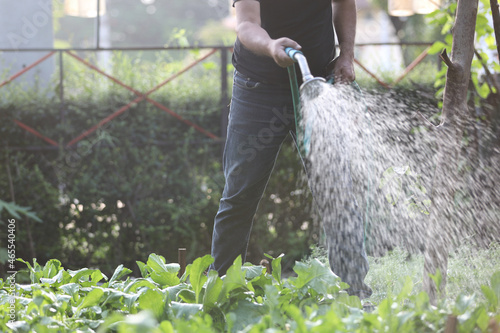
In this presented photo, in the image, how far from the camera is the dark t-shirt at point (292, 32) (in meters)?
2.36

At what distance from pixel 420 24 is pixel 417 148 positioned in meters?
15.2

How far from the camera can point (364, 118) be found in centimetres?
235

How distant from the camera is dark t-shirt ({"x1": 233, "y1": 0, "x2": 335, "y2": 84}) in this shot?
2361mm

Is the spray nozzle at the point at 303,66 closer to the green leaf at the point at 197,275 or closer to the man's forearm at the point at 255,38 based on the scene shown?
the man's forearm at the point at 255,38

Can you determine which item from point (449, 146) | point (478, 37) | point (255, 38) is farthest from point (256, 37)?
point (478, 37)

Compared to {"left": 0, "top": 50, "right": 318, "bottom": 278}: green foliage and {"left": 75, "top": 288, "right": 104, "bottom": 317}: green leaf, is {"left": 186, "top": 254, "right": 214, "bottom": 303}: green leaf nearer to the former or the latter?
{"left": 75, "top": 288, "right": 104, "bottom": 317}: green leaf

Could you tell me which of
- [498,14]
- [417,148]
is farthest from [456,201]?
[498,14]

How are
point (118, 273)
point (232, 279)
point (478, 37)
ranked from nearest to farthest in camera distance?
point (232, 279), point (118, 273), point (478, 37)

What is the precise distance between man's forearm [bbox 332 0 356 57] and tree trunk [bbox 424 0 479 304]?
0.58 metres

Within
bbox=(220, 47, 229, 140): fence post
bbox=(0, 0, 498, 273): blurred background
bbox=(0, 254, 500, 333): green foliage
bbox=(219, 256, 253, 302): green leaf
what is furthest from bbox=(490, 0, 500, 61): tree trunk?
bbox=(220, 47, 229, 140): fence post

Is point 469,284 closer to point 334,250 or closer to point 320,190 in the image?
point 334,250

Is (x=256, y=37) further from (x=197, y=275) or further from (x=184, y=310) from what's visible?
(x=184, y=310)

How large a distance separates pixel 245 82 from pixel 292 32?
26cm

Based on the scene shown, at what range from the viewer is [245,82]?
2.42m
